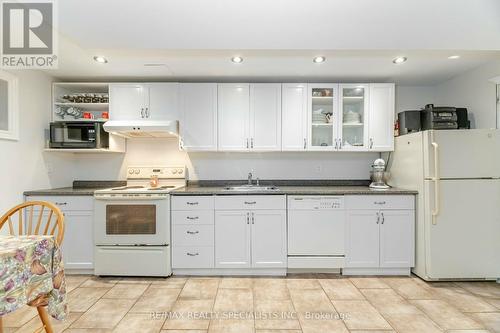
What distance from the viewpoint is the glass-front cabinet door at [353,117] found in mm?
3305

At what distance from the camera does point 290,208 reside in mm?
2953

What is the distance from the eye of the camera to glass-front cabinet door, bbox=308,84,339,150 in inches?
130

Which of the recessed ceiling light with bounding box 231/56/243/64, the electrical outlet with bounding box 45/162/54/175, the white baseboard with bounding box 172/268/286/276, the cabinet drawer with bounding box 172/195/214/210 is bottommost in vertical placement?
the white baseboard with bounding box 172/268/286/276

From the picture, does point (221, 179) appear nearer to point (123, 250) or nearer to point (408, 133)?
point (123, 250)

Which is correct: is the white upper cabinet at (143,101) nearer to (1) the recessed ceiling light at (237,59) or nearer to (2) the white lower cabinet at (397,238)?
(1) the recessed ceiling light at (237,59)

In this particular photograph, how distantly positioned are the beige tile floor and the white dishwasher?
18 centimetres

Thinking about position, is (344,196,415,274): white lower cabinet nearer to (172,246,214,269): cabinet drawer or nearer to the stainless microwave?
(172,246,214,269): cabinet drawer

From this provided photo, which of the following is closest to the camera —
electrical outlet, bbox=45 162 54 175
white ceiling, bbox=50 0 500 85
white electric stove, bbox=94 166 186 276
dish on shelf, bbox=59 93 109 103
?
white ceiling, bbox=50 0 500 85

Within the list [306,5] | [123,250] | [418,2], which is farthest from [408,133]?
[123,250]

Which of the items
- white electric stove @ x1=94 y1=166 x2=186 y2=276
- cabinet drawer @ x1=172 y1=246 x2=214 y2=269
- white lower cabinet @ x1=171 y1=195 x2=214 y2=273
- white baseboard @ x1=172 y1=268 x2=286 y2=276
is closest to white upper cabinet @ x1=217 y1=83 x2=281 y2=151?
white lower cabinet @ x1=171 y1=195 x2=214 y2=273

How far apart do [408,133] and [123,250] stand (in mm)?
3492

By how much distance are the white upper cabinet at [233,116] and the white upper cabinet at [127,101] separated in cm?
95

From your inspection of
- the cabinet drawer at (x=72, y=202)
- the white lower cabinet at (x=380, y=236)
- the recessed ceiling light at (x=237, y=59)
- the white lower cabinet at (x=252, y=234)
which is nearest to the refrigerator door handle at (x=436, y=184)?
the white lower cabinet at (x=380, y=236)

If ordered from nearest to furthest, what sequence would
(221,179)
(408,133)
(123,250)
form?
(123,250), (408,133), (221,179)
